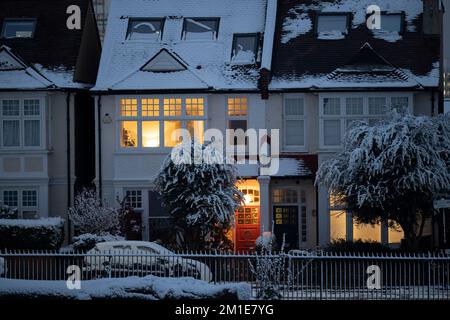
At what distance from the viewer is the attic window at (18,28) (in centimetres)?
3403

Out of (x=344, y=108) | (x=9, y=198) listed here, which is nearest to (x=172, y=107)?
(x=344, y=108)

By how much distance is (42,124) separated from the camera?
104 ft

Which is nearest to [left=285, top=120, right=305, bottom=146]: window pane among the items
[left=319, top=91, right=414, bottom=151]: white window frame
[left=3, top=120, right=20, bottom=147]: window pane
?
[left=319, top=91, right=414, bottom=151]: white window frame

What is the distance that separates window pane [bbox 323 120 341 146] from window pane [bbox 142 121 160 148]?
6.23 m

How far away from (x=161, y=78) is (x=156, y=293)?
13591 millimetres

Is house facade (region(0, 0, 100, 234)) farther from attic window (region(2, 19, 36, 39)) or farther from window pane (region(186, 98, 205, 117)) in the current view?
window pane (region(186, 98, 205, 117))

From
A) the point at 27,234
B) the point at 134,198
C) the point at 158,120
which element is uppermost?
the point at 158,120

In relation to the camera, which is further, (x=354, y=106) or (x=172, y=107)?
(x=172, y=107)

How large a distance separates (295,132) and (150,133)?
5.42m

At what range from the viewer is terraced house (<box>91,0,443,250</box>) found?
31109 millimetres

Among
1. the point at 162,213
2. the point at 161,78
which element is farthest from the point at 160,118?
the point at 162,213

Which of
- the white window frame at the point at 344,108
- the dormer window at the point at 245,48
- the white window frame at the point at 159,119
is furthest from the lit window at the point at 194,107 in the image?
the white window frame at the point at 344,108

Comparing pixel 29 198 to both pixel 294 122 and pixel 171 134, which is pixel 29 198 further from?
pixel 294 122

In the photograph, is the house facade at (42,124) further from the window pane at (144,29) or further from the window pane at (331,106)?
the window pane at (331,106)
